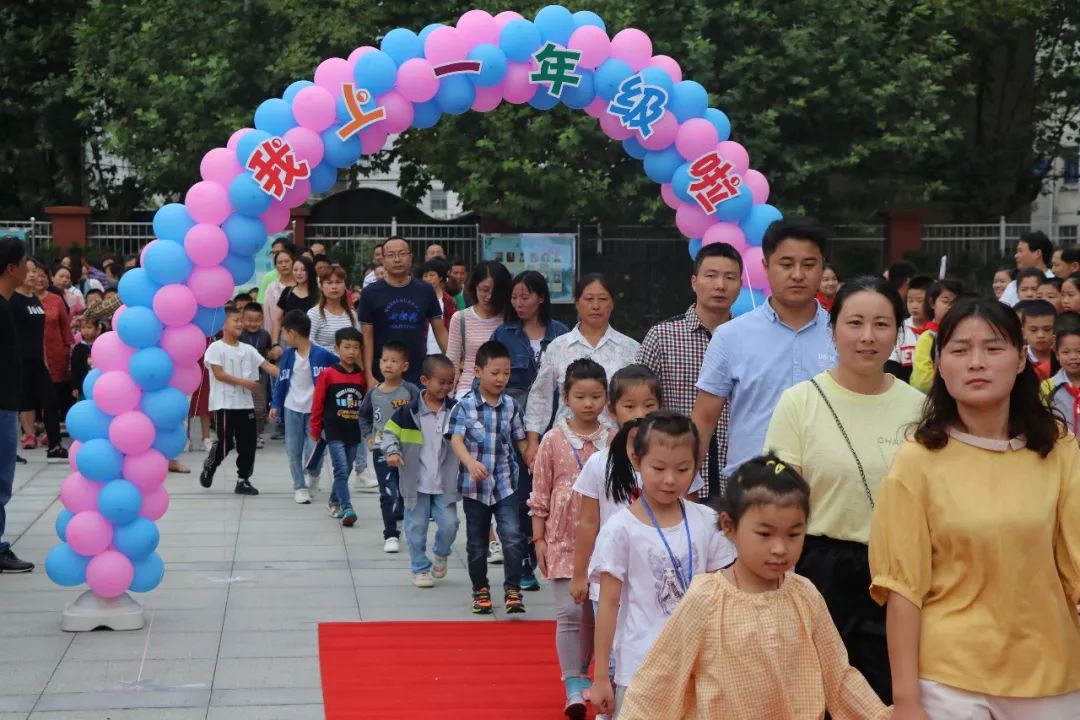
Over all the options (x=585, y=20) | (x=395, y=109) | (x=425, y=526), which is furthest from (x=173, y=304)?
(x=585, y=20)

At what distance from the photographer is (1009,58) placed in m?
29.6

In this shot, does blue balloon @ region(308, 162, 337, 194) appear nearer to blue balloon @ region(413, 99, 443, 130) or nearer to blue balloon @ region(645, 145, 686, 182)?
blue balloon @ region(413, 99, 443, 130)

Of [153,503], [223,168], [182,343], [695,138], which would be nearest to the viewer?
[182,343]

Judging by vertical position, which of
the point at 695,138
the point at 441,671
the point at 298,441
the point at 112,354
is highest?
the point at 695,138

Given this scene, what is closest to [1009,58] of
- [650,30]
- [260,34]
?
[650,30]

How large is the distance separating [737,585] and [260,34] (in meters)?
23.5

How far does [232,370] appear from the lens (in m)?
13.1

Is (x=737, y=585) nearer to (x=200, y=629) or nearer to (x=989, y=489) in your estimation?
(x=989, y=489)

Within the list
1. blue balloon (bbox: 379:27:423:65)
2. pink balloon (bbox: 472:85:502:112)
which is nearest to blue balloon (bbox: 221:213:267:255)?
blue balloon (bbox: 379:27:423:65)

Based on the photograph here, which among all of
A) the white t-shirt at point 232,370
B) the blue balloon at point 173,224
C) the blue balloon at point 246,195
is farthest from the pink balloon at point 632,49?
the white t-shirt at point 232,370

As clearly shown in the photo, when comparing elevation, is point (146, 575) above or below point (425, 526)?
below

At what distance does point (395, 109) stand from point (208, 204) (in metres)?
1.22

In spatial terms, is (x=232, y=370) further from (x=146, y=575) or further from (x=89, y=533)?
(x=89, y=533)

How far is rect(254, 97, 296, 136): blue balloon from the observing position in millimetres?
8664
